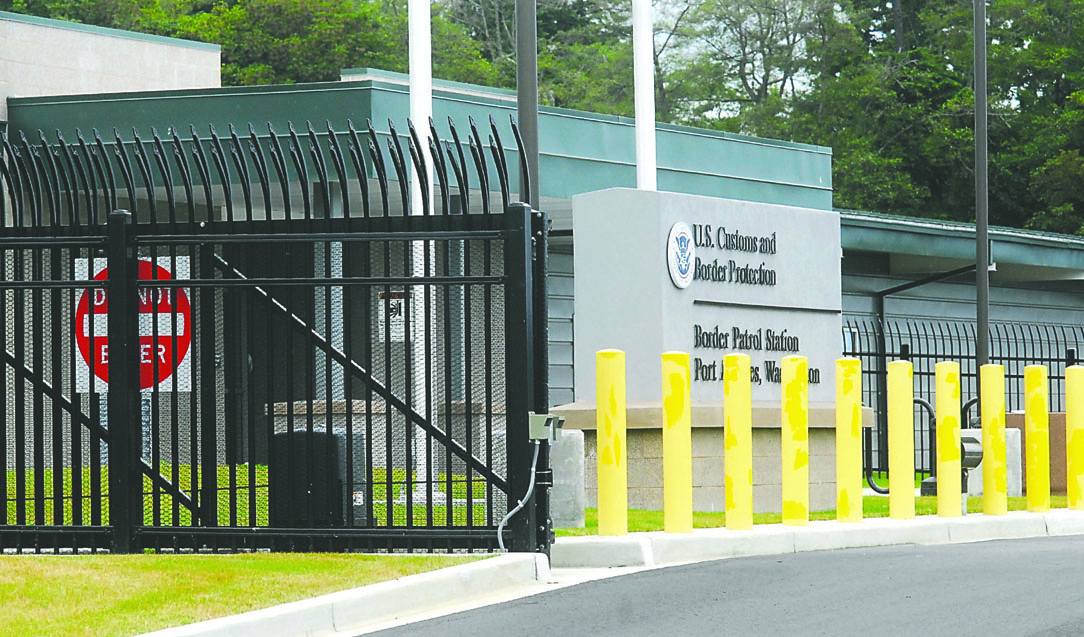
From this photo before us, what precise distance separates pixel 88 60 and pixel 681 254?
1473 cm

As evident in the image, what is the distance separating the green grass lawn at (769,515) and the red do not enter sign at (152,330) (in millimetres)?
3030

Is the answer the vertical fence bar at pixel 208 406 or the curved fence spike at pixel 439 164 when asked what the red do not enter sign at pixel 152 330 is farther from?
the curved fence spike at pixel 439 164

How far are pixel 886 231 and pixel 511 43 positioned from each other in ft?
120

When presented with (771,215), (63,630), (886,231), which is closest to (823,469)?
(771,215)

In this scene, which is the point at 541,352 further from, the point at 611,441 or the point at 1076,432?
the point at 1076,432

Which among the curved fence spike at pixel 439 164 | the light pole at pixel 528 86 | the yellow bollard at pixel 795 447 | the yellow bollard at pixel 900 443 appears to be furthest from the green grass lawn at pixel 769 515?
the curved fence spike at pixel 439 164

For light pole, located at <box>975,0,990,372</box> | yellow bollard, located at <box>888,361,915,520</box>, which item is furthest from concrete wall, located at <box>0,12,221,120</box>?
yellow bollard, located at <box>888,361,915,520</box>

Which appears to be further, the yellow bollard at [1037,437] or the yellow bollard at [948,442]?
the yellow bollard at [1037,437]

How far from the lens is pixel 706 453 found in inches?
590

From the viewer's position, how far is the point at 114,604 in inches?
339

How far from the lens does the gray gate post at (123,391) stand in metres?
10.7

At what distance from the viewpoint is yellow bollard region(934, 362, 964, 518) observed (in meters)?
13.8

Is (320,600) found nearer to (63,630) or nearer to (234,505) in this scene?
(63,630)

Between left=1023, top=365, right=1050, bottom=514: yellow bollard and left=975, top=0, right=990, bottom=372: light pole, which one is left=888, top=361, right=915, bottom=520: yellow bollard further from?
left=975, top=0, right=990, bottom=372: light pole
